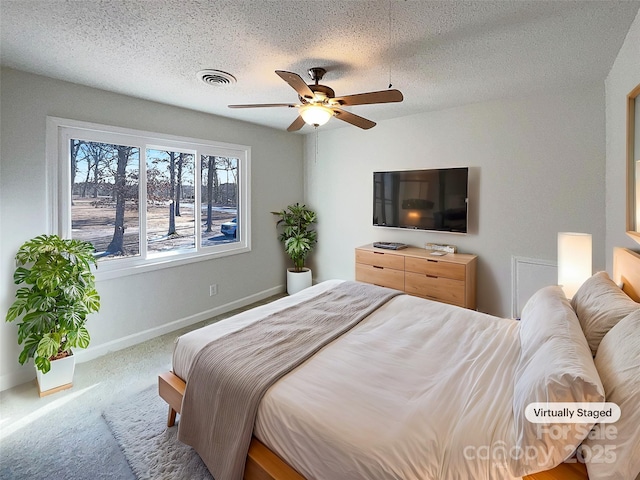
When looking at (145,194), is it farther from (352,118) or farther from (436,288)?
(436,288)

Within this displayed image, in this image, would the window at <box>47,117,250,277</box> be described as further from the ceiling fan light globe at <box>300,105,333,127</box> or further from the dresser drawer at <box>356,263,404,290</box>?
the ceiling fan light globe at <box>300,105,333,127</box>

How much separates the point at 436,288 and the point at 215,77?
116 inches

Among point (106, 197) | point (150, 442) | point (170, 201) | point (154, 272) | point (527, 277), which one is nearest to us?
point (150, 442)

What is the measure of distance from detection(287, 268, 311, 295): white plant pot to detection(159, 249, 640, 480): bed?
98.2 inches

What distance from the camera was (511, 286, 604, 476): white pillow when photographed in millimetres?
968

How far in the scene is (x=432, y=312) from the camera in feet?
7.40

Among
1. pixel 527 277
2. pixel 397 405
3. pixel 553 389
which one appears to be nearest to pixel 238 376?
pixel 397 405

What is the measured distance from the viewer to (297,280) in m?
4.52

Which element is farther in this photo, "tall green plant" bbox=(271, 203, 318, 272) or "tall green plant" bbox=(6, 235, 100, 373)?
"tall green plant" bbox=(271, 203, 318, 272)

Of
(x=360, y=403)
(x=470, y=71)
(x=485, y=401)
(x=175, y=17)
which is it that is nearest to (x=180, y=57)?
(x=175, y=17)

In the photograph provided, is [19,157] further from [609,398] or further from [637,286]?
[637,286]

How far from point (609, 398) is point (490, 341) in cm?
83

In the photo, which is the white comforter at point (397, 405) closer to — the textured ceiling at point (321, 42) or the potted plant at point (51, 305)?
Answer: the potted plant at point (51, 305)

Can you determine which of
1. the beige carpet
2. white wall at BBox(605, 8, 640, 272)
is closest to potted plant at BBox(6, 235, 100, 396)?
the beige carpet
